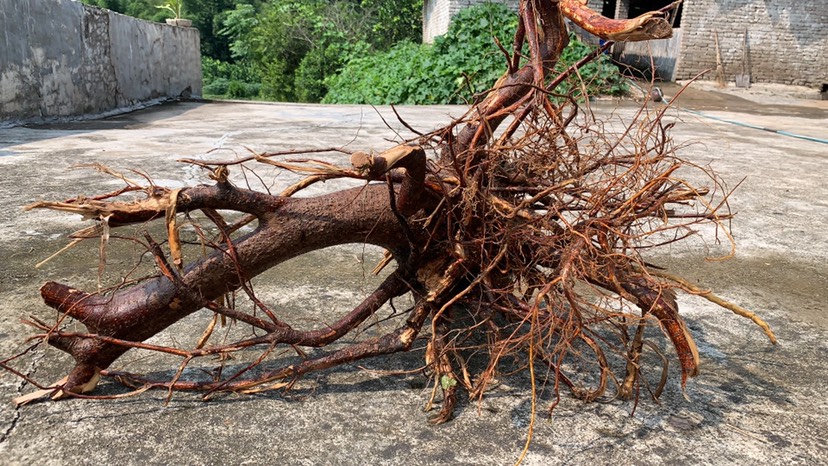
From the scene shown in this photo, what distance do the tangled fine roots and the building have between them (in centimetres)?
1211

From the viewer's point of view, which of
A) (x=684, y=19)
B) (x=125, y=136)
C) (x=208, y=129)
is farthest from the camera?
(x=684, y=19)

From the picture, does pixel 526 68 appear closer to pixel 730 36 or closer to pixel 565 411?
pixel 565 411

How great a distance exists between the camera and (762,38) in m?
13.2

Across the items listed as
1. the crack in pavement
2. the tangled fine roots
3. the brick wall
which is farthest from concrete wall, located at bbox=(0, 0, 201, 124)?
the brick wall

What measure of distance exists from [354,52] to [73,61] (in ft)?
31.7

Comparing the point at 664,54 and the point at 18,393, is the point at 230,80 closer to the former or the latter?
the point at 664,54

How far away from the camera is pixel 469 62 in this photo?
11719 millimetres

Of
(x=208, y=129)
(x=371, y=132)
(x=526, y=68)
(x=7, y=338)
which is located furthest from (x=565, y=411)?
(x=208, y=129)

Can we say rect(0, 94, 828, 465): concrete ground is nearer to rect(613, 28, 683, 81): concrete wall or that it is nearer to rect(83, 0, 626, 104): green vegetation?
rect(83, 0, 626, 104): green vegetation

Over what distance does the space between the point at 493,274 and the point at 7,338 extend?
1399mm

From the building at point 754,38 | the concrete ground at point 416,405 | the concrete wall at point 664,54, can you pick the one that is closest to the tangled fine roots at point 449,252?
the concrete ground at point 416,405

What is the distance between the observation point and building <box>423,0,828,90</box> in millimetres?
13000

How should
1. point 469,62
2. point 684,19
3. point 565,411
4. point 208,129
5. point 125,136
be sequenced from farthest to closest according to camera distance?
point 684,19, point 469,62, point 208,129, point 125,136, point 565,411

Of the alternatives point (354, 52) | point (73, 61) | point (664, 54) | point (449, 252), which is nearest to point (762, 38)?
point (664, 54)
